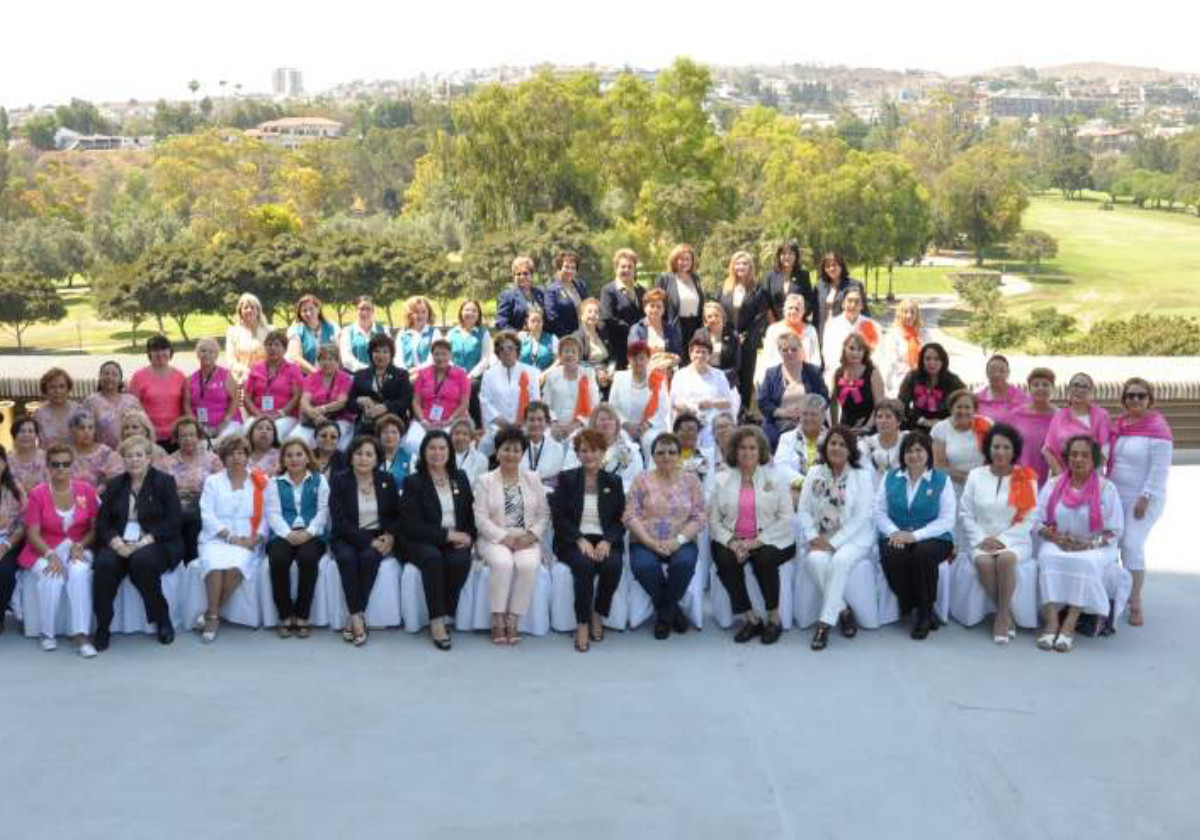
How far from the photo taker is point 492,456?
28.5ft

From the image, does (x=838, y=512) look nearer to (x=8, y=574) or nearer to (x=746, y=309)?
(x=746, y=309)

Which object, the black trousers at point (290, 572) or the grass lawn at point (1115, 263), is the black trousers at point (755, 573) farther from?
the grass lawn at point (1115, 263)

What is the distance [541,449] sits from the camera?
783 centimetres

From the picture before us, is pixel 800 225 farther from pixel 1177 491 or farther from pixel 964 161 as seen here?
pixel 1177 491

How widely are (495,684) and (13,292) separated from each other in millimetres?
54621

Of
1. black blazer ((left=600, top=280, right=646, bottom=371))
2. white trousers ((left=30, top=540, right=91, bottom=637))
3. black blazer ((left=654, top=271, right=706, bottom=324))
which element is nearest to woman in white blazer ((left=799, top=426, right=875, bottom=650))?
black blazer ((left=654, top=271, right=706, bottom=324))

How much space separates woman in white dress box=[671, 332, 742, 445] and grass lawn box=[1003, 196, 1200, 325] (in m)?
70.5

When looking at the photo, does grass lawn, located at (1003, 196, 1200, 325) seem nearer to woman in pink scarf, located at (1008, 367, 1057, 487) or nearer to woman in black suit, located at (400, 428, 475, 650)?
woman in pink scarf, located at (1008, 367, 1057, 487)

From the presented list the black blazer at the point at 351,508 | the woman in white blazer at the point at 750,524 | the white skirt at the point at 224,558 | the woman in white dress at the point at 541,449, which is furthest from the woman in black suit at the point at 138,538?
the woman in white blazer at the point at 750,524

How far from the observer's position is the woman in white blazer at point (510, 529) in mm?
6949

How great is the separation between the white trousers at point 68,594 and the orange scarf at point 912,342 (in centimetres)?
515

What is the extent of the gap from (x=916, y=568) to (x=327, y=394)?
3791 millimetres

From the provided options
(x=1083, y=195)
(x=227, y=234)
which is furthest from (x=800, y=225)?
(x=1083, y=195)

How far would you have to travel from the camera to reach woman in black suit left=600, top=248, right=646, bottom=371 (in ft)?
31.9
